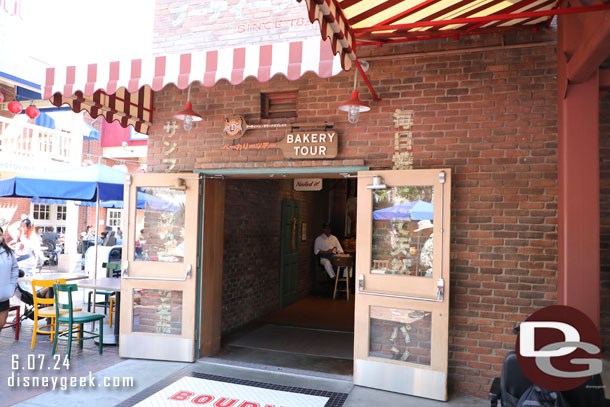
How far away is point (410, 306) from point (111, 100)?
15.2 feet

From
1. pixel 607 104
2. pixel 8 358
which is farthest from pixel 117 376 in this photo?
pixel 607 104

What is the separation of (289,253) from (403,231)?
4.89 metres

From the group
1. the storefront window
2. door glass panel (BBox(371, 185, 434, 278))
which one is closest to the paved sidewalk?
door glass panel (BBox(371, 185, 434, 278))

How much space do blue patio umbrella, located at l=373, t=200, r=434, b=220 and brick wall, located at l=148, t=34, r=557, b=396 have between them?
28 cm

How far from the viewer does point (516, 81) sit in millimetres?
4969

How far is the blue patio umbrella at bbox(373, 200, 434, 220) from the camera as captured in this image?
512cm

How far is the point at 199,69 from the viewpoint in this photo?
4.90 metres

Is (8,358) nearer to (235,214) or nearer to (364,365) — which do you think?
(235,214)

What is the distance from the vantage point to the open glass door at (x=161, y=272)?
6.04m

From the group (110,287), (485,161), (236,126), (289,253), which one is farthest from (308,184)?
(485,161)

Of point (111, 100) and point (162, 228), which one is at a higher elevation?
point (111, 100)

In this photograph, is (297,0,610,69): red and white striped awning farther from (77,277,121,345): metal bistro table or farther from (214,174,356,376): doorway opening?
(77,277,121,345): metal bistro table

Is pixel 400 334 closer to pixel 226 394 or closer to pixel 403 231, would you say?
pixel 403 231

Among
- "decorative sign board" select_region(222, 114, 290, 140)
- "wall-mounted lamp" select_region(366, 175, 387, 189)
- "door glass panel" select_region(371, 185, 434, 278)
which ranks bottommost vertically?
"door glass panel" select_region(371, 185, 434, 278)
